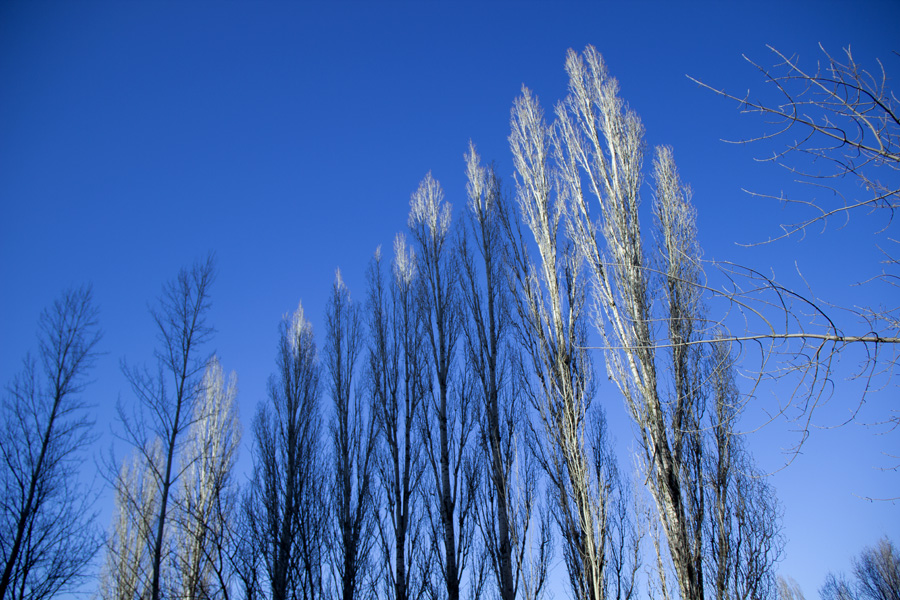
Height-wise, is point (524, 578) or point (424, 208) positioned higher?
point (424, 208)

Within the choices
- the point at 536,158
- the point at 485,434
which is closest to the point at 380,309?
the point at 485,434

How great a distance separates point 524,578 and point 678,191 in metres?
6.64

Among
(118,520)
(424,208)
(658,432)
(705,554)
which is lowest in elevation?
(705,554)

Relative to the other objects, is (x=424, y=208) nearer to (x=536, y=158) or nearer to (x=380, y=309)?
(x=380, y=309)

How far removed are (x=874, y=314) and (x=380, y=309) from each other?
434 inches

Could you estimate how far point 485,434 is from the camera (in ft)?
30.6

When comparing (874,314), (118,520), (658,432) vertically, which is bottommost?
(874,314)

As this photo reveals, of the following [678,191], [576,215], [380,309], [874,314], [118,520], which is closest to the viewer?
[874,314]

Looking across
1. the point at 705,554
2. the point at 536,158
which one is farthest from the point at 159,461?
the point at 705,554

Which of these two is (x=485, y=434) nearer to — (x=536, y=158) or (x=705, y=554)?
(x=705, y=554)

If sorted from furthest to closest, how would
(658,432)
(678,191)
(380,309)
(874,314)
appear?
(380,309) → (678,191) → (658,432) → (874,314)

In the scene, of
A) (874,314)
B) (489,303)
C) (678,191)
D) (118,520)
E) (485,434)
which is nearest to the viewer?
(874,314)

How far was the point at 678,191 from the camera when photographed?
8.47 m

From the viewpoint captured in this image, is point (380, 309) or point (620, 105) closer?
point (620, 105)
